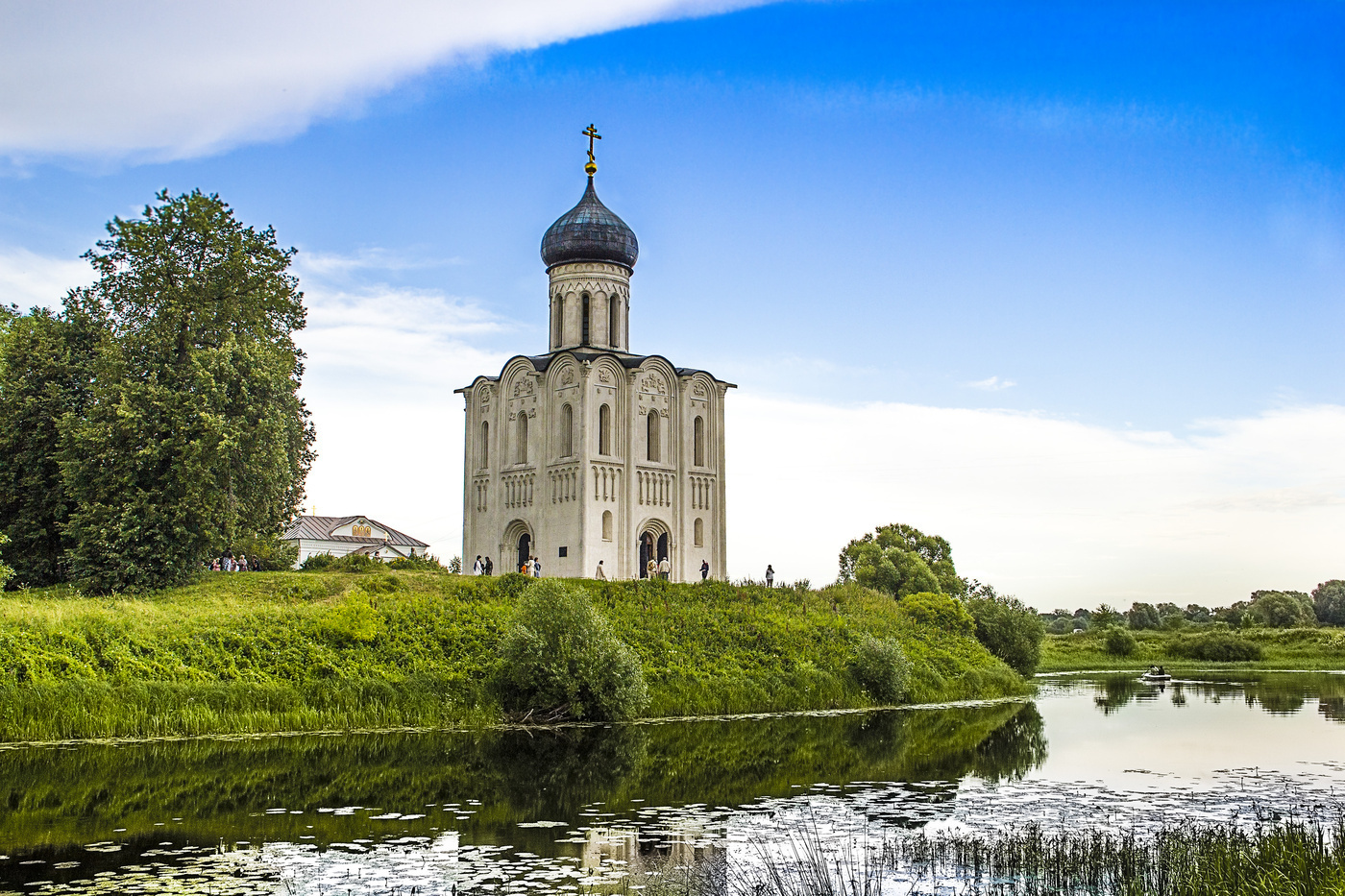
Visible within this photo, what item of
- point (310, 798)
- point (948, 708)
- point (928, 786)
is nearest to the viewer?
point (310, 798)

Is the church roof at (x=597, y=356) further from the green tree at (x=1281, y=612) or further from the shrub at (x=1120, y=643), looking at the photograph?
the green tree at (x=1281, y=612)

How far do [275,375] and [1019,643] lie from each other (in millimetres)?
21449

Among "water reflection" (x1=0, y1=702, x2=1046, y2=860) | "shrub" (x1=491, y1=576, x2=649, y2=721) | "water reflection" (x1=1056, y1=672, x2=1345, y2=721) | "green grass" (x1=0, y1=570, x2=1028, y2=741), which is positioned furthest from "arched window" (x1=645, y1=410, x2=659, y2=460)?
"water reflection" (x1=0, y1=702, x2=1046, y2=860)

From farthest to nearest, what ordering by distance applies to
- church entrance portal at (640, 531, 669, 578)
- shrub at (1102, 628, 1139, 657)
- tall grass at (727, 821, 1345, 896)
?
1. shrub at (1102, 628, 1139, 657)
2. church entrance portal at (640, 531, 669, 578)
3. tall grass at (727, 821, 1345, 896)

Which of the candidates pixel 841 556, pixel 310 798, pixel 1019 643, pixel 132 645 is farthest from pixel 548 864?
pixel 841 556

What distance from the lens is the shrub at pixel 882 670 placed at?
26.5 meters

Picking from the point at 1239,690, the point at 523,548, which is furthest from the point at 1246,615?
the point at 523,548

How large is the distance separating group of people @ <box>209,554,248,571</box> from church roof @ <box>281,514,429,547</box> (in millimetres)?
30366

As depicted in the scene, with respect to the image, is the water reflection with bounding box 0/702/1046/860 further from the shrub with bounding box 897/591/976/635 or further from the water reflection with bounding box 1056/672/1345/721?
the shrub with bounding box 897/591/976/635

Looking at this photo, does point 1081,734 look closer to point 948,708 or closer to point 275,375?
point 948,708

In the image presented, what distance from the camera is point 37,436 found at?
2839 centimetres

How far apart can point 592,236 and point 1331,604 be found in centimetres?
7396

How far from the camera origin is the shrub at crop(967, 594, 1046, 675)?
34781 millimetres

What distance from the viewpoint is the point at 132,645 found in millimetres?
20375
